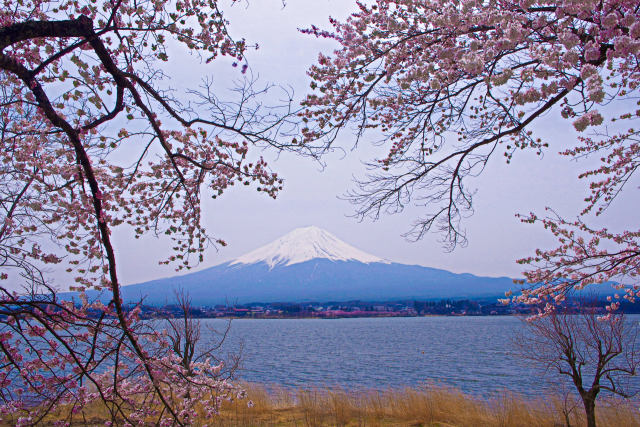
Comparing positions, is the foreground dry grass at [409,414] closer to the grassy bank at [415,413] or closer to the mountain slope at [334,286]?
the grassy bank at [415,413]

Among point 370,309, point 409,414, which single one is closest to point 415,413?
point 409,414

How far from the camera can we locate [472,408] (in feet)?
34.4

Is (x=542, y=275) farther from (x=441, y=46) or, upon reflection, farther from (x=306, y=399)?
(x=306, y=399)

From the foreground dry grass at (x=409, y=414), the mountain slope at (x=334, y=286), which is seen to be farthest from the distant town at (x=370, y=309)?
the foreground dry grass at (x=409, y=414)

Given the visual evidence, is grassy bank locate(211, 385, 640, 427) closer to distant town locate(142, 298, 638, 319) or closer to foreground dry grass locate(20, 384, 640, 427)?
foreground dry grass locate(20, 384, 640, 427)

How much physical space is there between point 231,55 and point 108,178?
1976 millimetres

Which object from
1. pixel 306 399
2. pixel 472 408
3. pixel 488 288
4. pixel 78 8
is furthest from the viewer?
pixel 488 288

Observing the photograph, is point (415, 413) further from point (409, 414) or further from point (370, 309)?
point (370, 309)

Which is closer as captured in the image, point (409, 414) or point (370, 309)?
point (409, 414)

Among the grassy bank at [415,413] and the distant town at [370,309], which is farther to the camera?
the distant town at [370,309]

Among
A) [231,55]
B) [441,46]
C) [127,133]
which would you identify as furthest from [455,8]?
[127,133]

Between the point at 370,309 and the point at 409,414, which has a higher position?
the point at 409,414

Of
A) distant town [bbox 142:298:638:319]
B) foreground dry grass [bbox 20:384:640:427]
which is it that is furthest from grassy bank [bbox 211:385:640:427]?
distant town [bbox 142:298:638:319]

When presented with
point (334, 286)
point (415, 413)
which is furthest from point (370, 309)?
point (415, 413)
